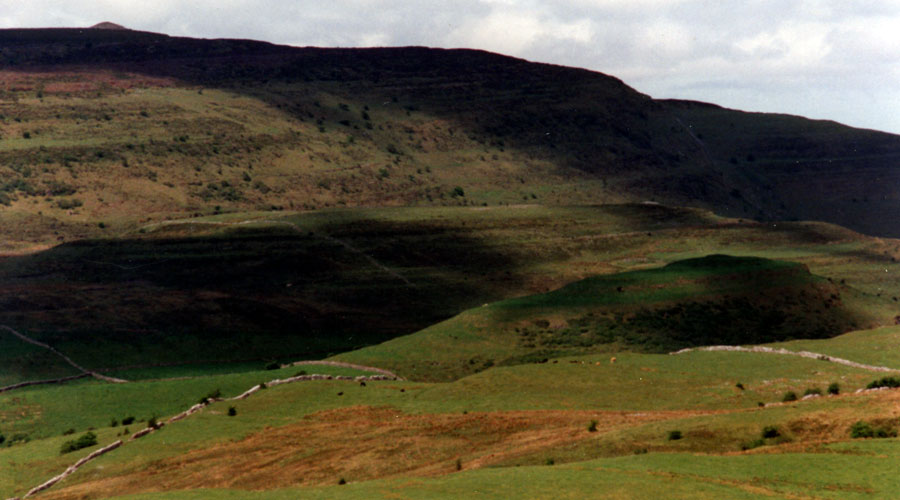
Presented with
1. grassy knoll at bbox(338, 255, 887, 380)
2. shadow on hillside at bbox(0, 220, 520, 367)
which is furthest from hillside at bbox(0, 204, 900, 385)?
grassy knoll at bbox(338, 255, 887, 380)

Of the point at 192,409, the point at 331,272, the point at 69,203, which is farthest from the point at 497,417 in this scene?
the point at 69,203

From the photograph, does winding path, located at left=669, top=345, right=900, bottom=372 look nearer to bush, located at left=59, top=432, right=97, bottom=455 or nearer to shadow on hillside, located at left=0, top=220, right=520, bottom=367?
shadow on hillside, located at left=0, top=220, right=520, bottom=367

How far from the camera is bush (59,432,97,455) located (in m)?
41.5

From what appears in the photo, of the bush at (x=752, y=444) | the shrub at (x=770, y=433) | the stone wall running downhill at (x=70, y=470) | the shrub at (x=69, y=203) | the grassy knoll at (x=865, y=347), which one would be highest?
the shrub at (x=770, y=433)

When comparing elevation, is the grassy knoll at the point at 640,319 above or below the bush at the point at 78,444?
above

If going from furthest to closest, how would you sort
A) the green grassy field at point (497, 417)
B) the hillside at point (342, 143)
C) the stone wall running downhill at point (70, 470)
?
the hillside at point (342, 143) < the stone wall running downhill at point (70, 470) < the green grassy field at point (497, 417)

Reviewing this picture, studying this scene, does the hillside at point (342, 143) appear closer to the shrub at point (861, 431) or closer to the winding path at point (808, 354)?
the winding path at point (808, 354)

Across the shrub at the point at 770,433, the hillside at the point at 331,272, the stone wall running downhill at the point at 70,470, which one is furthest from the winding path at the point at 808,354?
the stone wall running downhill at the point at 70,470

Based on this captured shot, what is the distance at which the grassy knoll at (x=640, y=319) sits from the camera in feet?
206

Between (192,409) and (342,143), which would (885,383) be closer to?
(192,409)

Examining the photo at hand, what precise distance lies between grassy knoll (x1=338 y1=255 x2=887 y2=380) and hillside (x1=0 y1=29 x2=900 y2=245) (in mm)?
58875

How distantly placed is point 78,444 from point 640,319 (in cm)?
3933

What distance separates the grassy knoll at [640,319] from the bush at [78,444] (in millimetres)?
21324

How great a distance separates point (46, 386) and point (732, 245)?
270ft
